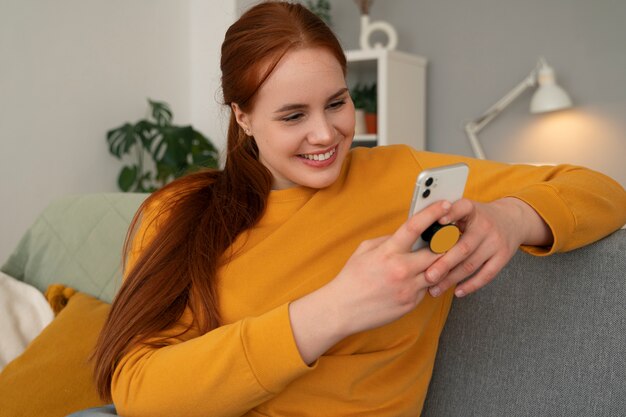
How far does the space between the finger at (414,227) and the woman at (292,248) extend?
0.14ft

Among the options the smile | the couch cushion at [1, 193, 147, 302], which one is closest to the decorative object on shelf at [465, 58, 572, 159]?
the couch cushion at [1, 193, 147, 302]

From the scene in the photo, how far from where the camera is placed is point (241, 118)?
1.24 metres

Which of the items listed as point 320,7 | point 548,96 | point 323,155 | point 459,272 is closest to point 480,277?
A: point 459,272

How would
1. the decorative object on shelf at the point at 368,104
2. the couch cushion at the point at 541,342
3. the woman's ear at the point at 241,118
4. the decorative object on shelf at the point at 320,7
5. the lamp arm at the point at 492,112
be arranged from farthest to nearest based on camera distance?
1. the decorative object on shelf at the point at 320,7
2. the decorative object on shelf at the point at 368,104
3. the lamp arm at the point at 492,112
4. the woman's ear at the point at 241,118
5. the couch cushion at the point at 541,342

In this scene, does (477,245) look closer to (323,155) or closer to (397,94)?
(323,155)

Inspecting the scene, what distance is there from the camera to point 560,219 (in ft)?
3.28

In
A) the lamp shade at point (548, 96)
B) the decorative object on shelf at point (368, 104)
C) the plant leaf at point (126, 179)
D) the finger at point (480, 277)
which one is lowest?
the plant leaf at point (126, 179)

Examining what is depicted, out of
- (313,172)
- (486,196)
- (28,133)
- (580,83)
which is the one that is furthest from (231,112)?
(580,83)

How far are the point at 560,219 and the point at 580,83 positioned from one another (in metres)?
2.62

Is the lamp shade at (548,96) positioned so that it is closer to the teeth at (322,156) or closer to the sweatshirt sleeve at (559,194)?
the sweatshirt sleeve at (559,194)

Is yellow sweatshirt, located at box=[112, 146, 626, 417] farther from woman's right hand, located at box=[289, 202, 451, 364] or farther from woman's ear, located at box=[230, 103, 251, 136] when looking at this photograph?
woman's ear, located at box=[230, 103, 251, 136]

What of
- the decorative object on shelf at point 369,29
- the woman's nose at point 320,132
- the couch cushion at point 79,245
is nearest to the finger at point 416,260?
the woman's nose at point 320,132

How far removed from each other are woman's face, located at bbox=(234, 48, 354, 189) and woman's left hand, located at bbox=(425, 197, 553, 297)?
0.93 ft

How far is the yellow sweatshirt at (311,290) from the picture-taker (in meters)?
0.92
